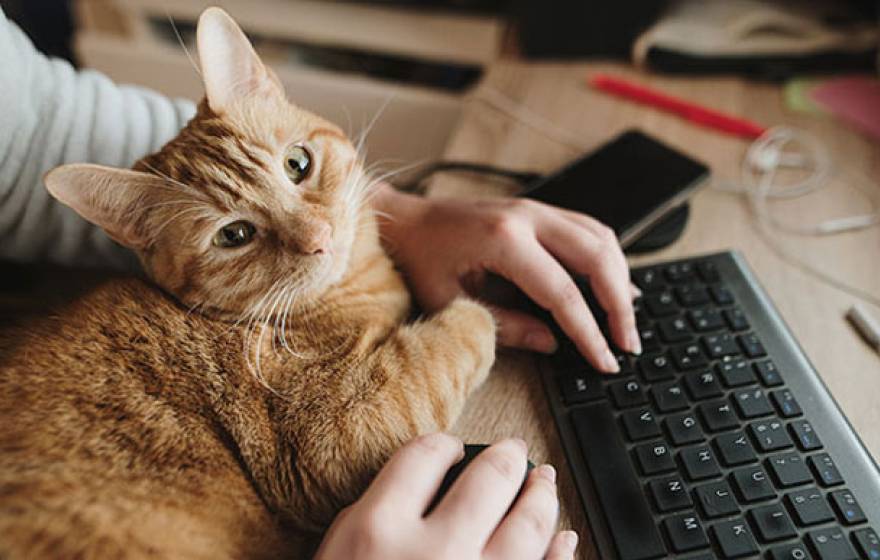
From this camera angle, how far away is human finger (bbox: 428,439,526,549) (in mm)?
556

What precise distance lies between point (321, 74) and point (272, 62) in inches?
5.4

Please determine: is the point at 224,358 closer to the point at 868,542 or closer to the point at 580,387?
the point at 580,387

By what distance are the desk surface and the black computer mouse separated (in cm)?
6

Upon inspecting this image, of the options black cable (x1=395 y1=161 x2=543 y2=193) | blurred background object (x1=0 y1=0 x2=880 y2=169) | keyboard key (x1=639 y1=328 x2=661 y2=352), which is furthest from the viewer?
blurred background object (x1=0 y1=0 x2=880 y2=169)

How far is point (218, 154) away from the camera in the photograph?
810 mm

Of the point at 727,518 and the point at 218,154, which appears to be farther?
the point at 218,154

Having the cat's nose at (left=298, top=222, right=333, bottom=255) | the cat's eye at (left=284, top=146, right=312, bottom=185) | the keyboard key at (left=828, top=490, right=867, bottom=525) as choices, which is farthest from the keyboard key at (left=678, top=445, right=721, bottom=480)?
the cat's eye at (left=284, top=146, right=312, bottom=185)

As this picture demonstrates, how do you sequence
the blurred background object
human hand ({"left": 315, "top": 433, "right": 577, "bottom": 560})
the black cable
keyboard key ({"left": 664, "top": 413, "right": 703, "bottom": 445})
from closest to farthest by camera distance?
human hand ({"left": 315, "top": 433, "right": 577, "bottom": 560})
keyboard key ({"left": 664, "top": 413, "right": 703, "bottom": 445})
the black cable
the blurred background object

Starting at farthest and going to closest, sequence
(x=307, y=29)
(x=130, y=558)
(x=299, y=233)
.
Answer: (x=307, y=29) < (x=299, y=233) < (x=130, y=558)

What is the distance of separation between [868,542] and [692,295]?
0.32m

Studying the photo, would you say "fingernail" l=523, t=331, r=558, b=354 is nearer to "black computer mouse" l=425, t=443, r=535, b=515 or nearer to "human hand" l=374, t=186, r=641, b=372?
"human hand" l=374, t=186, r=641, b=372

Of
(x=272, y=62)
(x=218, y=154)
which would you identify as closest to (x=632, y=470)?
(x=218, y=154)

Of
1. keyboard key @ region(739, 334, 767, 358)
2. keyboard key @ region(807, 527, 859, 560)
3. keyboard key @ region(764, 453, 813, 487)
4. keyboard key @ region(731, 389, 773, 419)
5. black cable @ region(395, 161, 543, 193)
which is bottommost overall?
keyboard key @ region(807, 527, 859, 560)

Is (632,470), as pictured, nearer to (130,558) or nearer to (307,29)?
(130,558)
